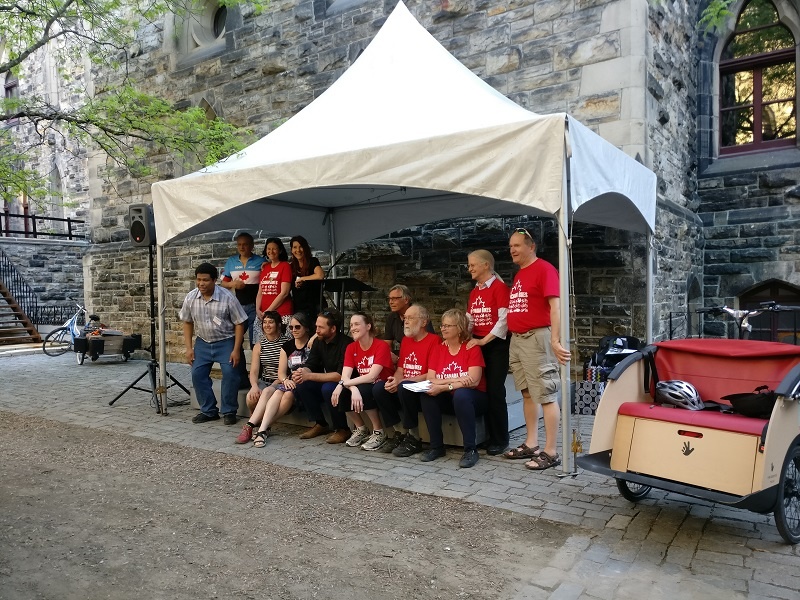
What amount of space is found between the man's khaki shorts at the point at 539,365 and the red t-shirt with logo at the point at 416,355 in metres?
0.78

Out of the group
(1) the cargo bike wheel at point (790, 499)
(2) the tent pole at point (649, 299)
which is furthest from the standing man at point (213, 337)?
(1) the cargo bike wheel at point (790, 499)

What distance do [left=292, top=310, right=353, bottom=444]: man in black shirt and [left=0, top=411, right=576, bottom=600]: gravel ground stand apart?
82cm

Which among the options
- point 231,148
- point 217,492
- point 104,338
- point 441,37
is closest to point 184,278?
point 104,338

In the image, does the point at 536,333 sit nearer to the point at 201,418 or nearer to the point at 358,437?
the point at 358,437

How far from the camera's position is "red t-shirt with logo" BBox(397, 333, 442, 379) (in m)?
5.20

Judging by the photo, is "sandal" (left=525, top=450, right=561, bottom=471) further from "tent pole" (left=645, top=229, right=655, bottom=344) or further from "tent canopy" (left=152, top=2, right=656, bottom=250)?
A: "tent pole" (left=645, top=229, right=655, bottom=344)

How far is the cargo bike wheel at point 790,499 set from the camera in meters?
3.20

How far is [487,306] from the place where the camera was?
5.06 meters

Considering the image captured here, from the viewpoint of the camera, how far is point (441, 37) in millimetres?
8828

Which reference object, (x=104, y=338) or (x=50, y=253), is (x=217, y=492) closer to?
(x=104, y=338)

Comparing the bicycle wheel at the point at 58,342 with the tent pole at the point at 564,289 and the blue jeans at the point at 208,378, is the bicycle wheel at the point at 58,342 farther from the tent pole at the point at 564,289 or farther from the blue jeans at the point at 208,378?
the tent pole at the point at 564,289

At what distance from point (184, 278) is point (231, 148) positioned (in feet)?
15.1

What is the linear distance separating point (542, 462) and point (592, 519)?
934 mm

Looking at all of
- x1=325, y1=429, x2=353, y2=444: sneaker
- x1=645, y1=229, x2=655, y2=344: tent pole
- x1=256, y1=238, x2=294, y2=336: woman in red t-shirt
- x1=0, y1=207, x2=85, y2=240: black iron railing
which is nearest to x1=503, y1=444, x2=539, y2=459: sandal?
x1=325, y1=429, x2=353, y2=444: sneaker
